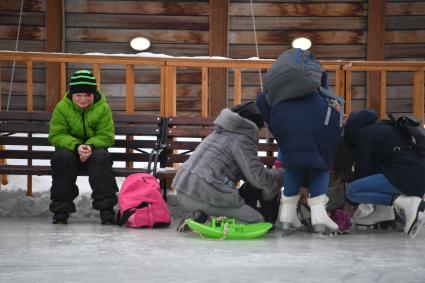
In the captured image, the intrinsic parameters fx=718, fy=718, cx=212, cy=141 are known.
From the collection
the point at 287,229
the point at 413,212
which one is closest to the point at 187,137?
the point at 287,229

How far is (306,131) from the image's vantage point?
502cm

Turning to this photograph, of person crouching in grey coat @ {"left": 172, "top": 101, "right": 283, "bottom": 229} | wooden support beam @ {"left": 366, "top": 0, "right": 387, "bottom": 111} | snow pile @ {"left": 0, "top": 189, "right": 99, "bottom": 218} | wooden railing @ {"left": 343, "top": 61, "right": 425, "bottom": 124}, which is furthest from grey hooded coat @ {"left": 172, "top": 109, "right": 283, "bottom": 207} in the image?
wooden support beam @ {"left": 366, "top": 0, "right": 387, "bottom": 111}

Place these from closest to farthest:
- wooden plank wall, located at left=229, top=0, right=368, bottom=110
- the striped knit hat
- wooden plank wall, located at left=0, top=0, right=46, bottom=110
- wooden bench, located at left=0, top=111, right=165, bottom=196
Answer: the striped knit hat < wooden bench, located at left=0, top=111, right=165, bottom=196 < wooden plank wall, located at left=0, top=0, right=46, bottom=110 < wooden plank wall, located at left=229, top=0, right=368, bottom=110

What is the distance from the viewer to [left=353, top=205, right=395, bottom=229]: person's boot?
5.67 m

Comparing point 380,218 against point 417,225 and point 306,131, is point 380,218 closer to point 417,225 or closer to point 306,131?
point 417,225

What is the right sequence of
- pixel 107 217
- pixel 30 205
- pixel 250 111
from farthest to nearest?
pixel 30 205 → pixel 107 217 → pixel 250 111

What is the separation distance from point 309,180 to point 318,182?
0.28ft

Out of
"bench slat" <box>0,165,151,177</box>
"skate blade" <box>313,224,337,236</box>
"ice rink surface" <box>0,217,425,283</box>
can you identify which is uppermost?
"bench slat" <box>0,165,151,177</box>

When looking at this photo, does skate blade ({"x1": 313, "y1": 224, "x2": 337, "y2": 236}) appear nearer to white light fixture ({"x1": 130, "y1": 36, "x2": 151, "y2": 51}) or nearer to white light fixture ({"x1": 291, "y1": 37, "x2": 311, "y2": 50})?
white light fixture ({"x1": 291, "y1": 37, "x2": 311, "y2": 50})

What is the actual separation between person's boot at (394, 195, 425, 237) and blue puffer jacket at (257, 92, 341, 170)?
25.0 inches

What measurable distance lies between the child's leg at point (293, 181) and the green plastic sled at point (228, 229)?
0.30 m

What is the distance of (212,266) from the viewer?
3961 mm

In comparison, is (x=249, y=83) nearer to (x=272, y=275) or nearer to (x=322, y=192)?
(x=322, y=192)

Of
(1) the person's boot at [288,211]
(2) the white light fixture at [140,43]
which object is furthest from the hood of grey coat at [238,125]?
(2) the white light fixture at [140,43]
